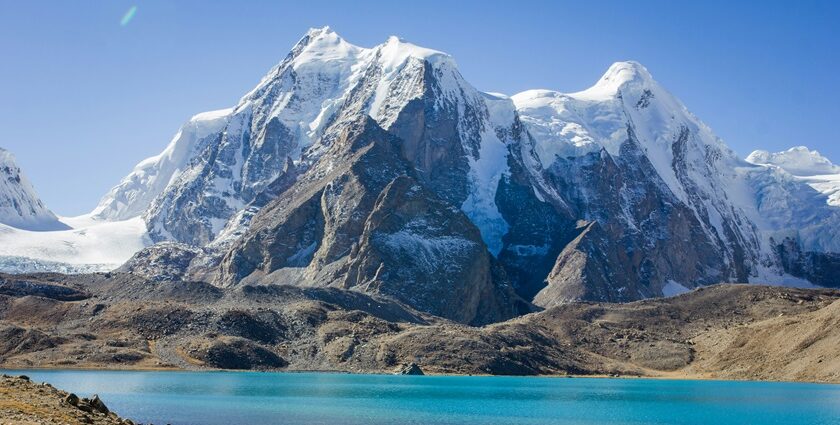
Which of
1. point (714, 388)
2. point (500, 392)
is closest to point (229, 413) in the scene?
point (500, 392)

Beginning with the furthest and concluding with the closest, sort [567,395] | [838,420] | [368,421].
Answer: [567,395], [838,420], [368,421]

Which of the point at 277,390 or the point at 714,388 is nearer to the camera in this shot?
the point at 277,390

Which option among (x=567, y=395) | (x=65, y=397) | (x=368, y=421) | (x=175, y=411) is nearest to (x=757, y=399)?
(x=567, y=395)

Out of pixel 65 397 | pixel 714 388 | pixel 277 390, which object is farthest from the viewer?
pixel 714 388

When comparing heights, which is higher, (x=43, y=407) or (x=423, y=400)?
(x=43, y=407)

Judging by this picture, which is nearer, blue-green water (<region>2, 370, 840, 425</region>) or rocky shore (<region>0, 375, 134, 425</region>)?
rocky shore (<region>0, 375, 134, 425</region>)

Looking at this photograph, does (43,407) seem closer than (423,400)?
Yes

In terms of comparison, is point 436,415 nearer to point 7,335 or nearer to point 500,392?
point 500,392

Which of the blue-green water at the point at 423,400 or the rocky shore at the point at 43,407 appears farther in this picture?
the blue-green water at the point at 423,400
